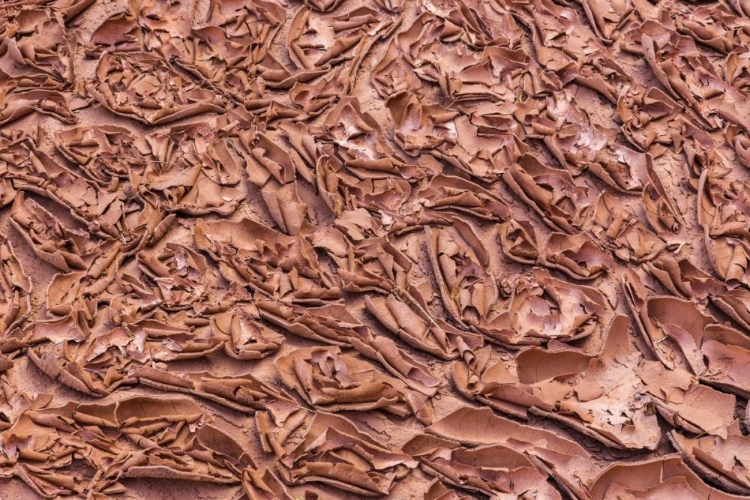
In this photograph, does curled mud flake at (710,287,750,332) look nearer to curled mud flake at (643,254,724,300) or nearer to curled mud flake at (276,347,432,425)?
curled mud flake at (643,254,724,300)

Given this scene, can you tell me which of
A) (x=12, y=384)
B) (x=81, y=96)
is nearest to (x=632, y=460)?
(x=12, y=384)

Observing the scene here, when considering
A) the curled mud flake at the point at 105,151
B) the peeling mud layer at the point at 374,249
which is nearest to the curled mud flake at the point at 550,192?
the peeling mud layer at the point at 374,249

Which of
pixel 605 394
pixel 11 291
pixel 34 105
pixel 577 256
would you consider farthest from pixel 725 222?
pixel 34 105

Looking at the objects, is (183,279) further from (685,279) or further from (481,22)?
(481,22)

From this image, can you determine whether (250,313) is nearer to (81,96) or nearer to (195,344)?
(195,344)

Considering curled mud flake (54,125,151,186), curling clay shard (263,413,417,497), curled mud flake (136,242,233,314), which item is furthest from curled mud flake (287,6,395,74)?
curling clay shard (263,413,417,497)

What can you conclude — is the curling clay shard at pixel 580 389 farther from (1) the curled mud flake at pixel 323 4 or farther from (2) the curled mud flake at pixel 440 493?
(1) the curled mud flake at pixel 323 4
